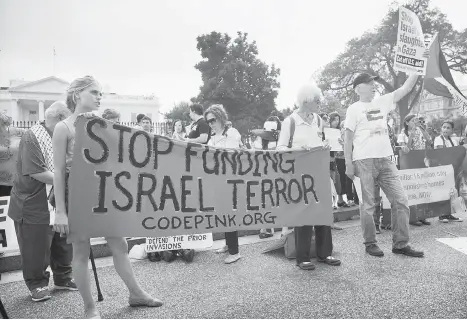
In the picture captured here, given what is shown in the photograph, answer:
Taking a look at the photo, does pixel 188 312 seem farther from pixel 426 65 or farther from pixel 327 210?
pixel 426 65

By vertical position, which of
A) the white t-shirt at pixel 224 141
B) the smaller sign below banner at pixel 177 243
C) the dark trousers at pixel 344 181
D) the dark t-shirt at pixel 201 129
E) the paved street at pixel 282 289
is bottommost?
the paved street at pixel 282 289

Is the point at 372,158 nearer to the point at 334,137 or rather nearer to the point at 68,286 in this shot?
the point at 334,137

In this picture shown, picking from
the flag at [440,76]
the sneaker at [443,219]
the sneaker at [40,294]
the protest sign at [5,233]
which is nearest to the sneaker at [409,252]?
the sneaker at [443,219]

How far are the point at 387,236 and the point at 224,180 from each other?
3.22 meters

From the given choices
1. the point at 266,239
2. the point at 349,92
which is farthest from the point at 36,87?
the point at 266,239

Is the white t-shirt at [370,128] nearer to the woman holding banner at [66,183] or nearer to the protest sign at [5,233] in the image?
the woman holding banner at [66,183]

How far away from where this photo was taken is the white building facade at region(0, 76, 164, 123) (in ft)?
159

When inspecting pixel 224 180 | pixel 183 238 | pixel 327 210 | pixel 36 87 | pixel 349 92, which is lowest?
pixel 183 238

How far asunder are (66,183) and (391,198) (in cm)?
363

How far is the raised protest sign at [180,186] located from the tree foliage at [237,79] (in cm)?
3275

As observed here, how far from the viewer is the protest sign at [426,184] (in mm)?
5844

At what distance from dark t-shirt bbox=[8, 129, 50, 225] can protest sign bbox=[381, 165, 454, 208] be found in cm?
489

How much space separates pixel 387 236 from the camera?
5324 mm

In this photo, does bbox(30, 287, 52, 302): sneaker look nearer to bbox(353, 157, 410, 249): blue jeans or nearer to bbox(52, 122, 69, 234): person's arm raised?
bbox(52, 122, 69, 234): person's arm raised
